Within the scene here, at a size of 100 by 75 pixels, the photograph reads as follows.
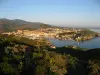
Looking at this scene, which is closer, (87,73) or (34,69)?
(34,69)

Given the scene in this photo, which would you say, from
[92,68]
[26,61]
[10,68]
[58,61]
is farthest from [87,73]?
[10,68]

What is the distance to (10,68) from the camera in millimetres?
6250

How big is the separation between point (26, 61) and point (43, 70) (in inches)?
44.9

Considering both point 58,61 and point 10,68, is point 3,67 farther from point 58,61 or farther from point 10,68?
point 58,61

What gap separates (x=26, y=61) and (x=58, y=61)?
4.44 feet

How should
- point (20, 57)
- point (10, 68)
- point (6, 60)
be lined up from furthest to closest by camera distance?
point (20, 57) < point (6, 60) < point (10, 68)

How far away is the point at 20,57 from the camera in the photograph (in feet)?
25.0

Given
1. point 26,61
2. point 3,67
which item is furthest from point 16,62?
point 3,67

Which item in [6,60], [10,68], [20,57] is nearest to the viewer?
[10,68]

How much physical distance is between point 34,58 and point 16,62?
805mm

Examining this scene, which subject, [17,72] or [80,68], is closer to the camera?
[17,72]

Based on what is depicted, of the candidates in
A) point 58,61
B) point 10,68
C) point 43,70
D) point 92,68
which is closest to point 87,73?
point 92,68

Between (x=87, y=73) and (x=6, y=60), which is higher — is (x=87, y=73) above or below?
below

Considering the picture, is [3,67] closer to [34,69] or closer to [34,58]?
[34,69]
